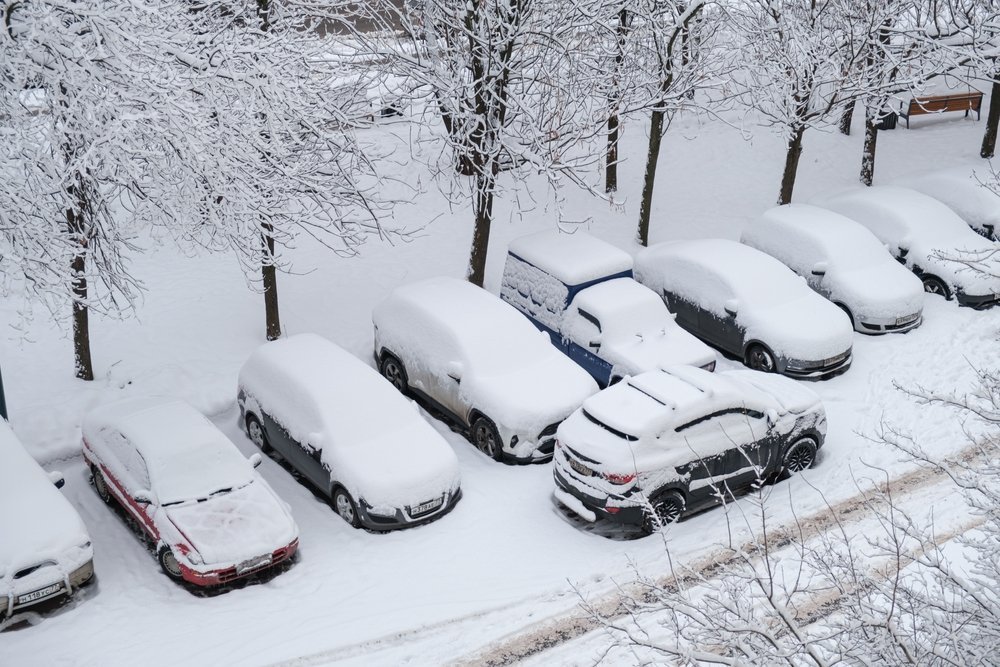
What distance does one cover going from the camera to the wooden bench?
1001 inches

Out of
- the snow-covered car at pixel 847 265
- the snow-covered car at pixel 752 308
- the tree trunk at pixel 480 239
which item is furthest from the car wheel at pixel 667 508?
the tree trunk at pixel 480 239

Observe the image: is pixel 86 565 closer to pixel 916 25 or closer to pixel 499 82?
pixel 499 82

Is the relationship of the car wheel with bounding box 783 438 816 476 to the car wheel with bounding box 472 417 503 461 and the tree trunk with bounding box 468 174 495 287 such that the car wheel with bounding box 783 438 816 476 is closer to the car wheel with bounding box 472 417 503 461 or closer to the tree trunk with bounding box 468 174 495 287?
the car wheel with bounding box 472 417 503 461

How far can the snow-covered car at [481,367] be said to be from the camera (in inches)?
A: 525

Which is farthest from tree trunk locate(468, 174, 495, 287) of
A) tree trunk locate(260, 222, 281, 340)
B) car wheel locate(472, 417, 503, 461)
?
car wheel locate(472, 417, 503, 461)

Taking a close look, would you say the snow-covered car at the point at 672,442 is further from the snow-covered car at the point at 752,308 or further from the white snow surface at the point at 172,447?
the white snow surface at the point at 172,447

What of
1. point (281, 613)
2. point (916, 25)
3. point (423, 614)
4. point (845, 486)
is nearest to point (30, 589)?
point (281, 613)

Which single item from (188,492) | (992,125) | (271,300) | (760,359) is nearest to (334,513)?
(188,492)

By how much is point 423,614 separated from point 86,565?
12.3ft

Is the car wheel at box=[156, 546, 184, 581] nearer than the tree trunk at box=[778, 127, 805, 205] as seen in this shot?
Yes

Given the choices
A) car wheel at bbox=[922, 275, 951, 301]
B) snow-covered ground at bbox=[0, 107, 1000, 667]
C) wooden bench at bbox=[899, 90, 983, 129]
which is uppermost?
wooden bench at bbox=[899, 90, 983, 129]

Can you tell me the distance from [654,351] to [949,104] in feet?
51.7

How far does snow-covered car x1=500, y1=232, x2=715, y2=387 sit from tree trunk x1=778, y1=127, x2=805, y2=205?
6338 millimetres

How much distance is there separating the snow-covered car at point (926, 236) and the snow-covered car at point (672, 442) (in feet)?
19.6
